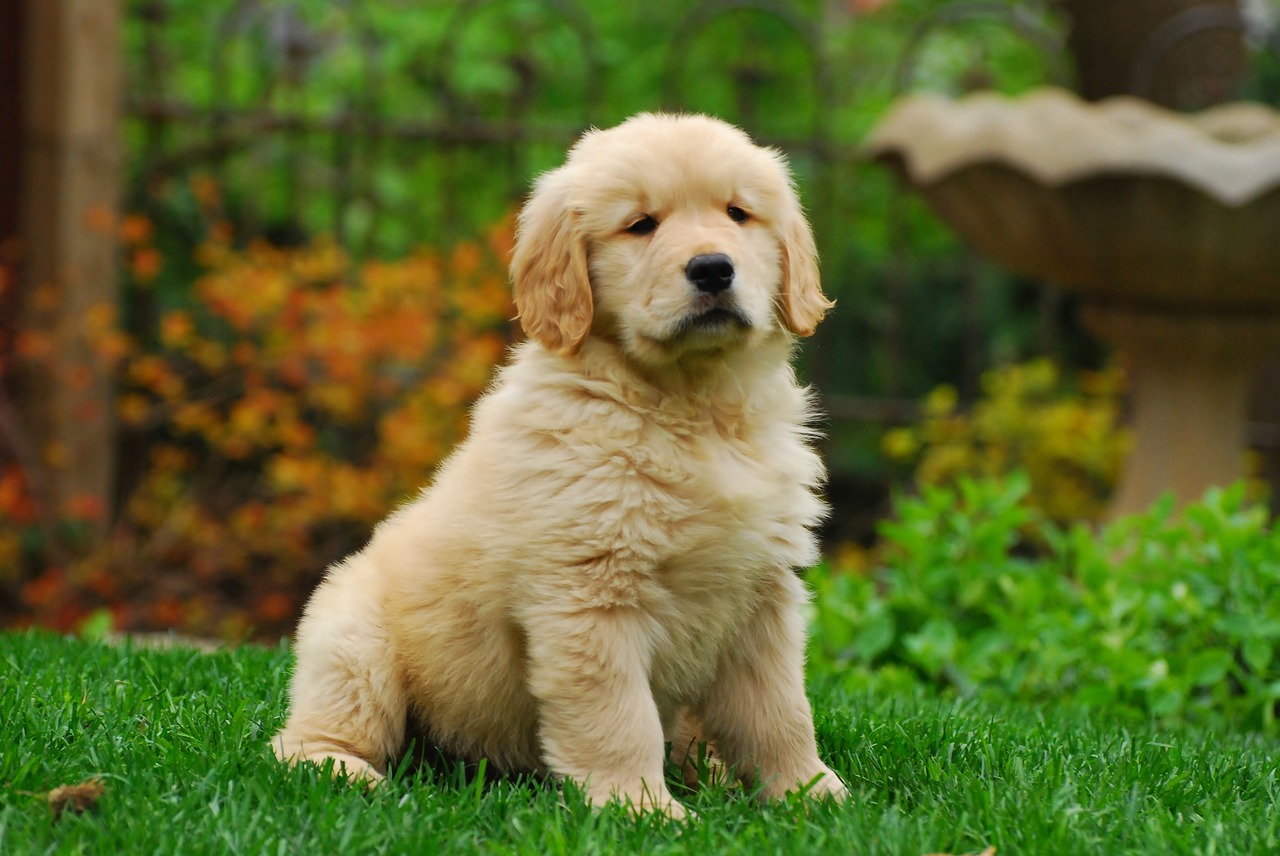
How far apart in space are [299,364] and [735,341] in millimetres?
4276

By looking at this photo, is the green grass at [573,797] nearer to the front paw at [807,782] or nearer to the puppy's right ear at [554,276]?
the front paw at [807,782]

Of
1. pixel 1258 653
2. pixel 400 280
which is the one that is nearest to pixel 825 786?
pixel 1258 653

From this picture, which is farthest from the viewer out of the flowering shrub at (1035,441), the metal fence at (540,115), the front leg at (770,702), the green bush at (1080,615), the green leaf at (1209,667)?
the flowering shrub at (1035,441)

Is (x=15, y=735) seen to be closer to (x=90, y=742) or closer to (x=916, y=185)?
(x=90, y=742)

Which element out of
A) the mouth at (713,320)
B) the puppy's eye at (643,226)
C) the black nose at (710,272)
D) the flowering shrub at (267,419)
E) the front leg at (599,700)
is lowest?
the flowering shrub at (267,419)

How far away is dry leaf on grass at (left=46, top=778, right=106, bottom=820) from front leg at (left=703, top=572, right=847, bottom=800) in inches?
47.4

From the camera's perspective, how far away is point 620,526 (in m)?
2.60

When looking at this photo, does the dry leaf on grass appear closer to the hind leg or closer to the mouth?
the hind leg

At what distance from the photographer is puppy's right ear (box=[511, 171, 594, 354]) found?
2826 mm

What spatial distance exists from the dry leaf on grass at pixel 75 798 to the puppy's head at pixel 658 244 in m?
1.21

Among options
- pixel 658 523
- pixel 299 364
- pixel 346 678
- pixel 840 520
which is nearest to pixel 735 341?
pixel 658 523

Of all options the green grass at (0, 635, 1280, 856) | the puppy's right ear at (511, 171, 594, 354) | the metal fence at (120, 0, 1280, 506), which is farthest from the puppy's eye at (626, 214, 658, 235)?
the metal fence at (120, 0, 1280, 506)

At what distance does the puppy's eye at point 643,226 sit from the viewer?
2.85 meters

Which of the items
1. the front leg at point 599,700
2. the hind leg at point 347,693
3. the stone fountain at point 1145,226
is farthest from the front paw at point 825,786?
the stone fountain at point 1145,226
